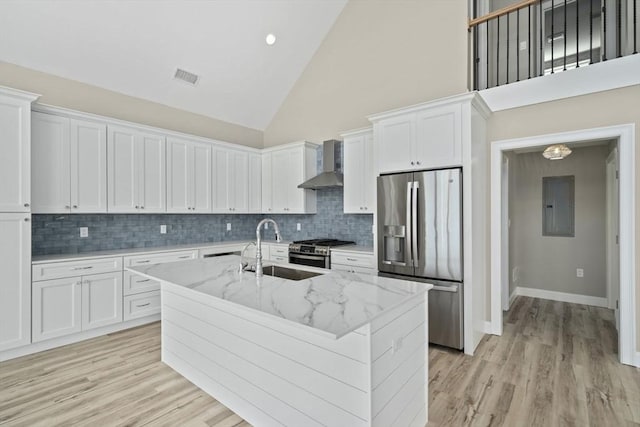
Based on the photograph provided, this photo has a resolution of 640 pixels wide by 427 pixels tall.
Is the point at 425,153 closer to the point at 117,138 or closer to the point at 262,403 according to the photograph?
the point at 262,403

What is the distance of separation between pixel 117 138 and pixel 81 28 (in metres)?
1.18

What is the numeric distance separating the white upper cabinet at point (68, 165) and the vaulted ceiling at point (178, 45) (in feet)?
2.59

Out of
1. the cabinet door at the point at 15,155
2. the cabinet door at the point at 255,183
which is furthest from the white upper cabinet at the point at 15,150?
the cabinet door at the point at 255,183

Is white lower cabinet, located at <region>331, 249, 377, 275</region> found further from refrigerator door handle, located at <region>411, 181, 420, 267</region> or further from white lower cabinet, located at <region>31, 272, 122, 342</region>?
white lower cabinet, located at <region>31, 272, 122, 342</region>

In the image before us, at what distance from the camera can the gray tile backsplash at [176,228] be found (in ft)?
12.3

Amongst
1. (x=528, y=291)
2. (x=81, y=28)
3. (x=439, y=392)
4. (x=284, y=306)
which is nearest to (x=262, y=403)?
(x=284, y=306)

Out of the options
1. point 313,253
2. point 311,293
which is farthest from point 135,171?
point 311,293

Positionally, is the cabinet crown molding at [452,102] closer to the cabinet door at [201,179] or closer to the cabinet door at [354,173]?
the cabinet door at [354,173]

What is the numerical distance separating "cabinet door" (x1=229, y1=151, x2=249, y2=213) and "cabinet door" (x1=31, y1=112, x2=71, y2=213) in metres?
2.15

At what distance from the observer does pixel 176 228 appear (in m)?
4.88

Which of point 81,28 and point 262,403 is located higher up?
point 81,28

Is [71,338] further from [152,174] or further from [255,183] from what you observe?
[255,183]

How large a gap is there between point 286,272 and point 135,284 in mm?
2232

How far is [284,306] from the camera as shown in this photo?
1610mm
